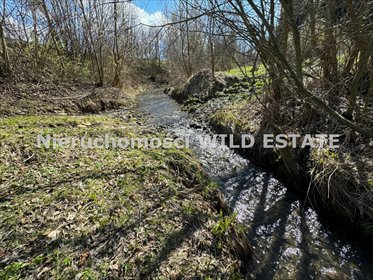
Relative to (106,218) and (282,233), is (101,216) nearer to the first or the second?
(106,218)

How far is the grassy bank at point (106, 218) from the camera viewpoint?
177cm

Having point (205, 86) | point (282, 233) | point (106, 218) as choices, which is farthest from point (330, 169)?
point (205, 86)

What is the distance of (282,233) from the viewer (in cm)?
283

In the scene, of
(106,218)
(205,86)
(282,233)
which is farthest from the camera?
(205,86)

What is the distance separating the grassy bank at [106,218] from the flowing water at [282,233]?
0.36 metres

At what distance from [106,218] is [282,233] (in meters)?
2.03

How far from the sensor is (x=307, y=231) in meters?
2.87

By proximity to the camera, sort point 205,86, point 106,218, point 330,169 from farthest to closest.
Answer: point 205,86, point 330,169, point 106,218

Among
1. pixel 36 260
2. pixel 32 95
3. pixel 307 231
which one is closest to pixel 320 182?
pixel 307 231

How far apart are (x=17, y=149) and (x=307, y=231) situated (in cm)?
369

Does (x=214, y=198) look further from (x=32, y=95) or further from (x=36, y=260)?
(x=32, y=95)

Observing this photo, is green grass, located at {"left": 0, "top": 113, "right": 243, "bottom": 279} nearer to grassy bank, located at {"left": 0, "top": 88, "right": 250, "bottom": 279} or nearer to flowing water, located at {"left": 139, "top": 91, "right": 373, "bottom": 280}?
grassy bank, located at {"left": 0, "top": 88, "right": 250, "bottom": 279}

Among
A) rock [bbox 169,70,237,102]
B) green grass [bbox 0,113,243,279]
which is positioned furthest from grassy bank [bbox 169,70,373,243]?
rock [bbox 169,70,237,102]

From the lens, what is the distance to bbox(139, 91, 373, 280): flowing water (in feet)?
7.65
